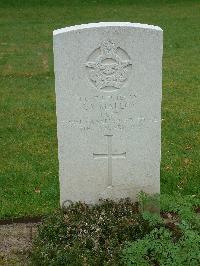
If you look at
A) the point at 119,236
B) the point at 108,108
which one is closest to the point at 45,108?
the point at 108,108

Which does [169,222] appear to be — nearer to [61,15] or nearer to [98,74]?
[98,74]

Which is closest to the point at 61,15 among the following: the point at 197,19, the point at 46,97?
the point at 197,19

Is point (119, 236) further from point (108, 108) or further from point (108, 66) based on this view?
point (108, 66)

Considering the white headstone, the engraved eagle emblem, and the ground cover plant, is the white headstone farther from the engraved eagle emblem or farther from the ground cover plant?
the ground cover plant

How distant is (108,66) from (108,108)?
0.37m

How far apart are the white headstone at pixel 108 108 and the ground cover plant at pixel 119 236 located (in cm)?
23

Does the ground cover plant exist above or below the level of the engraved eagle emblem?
below

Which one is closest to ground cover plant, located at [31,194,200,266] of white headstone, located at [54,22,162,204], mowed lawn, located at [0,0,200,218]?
white headstone, located at [54,22,162,204]

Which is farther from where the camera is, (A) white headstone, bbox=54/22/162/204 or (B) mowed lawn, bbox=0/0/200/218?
(B) mowed lawn, bbox=0/0/200/218

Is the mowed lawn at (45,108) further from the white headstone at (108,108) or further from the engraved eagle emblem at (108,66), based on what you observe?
the engraved eagle emblem at (108,66)

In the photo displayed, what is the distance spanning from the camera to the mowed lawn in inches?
262

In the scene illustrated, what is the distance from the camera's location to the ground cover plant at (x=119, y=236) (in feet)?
15.0

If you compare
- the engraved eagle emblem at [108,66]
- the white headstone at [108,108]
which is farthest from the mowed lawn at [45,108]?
the engraved eagle emblem at [108,66]

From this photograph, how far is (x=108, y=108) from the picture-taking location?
5.24 metres
